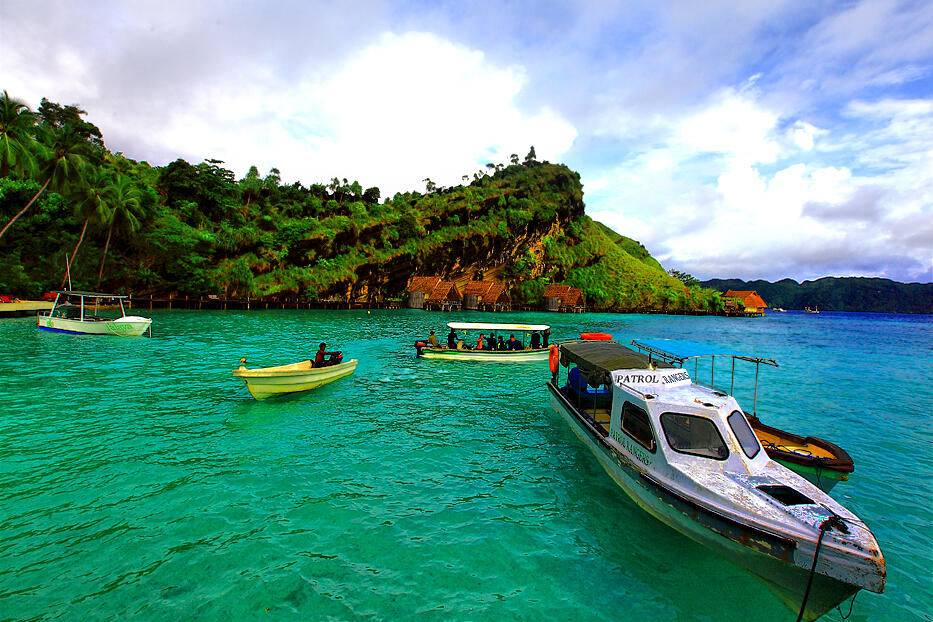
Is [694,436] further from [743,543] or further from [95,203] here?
[95,203]

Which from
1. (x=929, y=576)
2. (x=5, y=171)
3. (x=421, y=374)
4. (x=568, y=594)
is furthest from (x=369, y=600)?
(x=5, y=171)

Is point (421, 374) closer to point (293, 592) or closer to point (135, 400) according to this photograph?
point (135, 400)

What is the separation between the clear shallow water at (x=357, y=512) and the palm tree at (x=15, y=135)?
32357 millimetres

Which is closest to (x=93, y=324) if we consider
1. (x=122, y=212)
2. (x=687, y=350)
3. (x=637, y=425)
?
(x=122, y=212)

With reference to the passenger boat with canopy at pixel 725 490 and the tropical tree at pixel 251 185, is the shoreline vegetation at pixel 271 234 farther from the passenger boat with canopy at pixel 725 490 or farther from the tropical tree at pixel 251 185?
the passenger boat with canopy at pixel 725 490

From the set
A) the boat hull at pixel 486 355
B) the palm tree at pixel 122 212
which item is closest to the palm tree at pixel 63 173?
the palm tree at pixel 122 212

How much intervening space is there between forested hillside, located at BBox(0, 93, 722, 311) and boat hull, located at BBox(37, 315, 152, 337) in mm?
16912

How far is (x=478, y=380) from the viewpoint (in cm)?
2027

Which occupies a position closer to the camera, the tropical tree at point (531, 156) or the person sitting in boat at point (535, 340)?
the person sitting in boat at point (535, 340)

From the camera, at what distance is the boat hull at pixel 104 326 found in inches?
1184

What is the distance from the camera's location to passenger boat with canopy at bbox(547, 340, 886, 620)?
5.16 m

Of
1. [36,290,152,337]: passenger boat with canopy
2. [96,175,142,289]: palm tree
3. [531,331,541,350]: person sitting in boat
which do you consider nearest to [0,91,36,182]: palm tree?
[96,175,142,289]: palm tree

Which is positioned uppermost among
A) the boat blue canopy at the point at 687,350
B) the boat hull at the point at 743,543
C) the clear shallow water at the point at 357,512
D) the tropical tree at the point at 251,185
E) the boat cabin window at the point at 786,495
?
the tropical tree at the point at 251,185

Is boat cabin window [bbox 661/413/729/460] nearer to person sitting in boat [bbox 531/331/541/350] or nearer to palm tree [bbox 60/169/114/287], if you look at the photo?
person sitting in boat [bbox 531/331/541/350]
